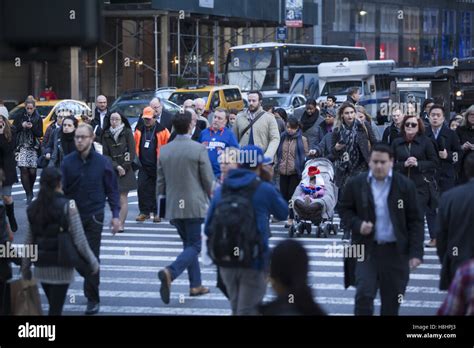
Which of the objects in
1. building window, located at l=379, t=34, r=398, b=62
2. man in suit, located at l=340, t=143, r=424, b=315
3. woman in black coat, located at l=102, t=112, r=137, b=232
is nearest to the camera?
man in suit, located at l=340, t=143, r=424, b=315

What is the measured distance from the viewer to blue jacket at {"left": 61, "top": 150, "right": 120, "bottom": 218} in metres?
9.36

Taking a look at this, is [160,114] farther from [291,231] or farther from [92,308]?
[92,308]

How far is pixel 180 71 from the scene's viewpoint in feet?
165

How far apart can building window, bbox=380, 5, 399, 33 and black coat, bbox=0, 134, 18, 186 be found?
7138cm

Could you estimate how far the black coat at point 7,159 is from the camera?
46.7 feet

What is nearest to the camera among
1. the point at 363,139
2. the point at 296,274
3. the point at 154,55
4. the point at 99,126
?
the point at 296,274

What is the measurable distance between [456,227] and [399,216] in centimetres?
51

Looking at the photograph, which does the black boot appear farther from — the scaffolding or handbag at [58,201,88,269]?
the scaffolding

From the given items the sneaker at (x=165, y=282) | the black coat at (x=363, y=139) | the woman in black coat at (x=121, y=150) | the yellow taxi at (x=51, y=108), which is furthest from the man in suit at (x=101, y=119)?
the yellow taxi at (x=51, y=108)

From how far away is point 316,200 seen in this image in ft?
48.2

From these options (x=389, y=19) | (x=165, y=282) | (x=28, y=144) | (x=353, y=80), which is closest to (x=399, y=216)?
(x=165, y=282)

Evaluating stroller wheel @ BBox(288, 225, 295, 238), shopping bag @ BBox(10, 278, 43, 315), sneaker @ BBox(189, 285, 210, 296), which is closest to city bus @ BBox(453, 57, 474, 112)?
stroller wheel @ BBox(288, 225, 295, 238)
